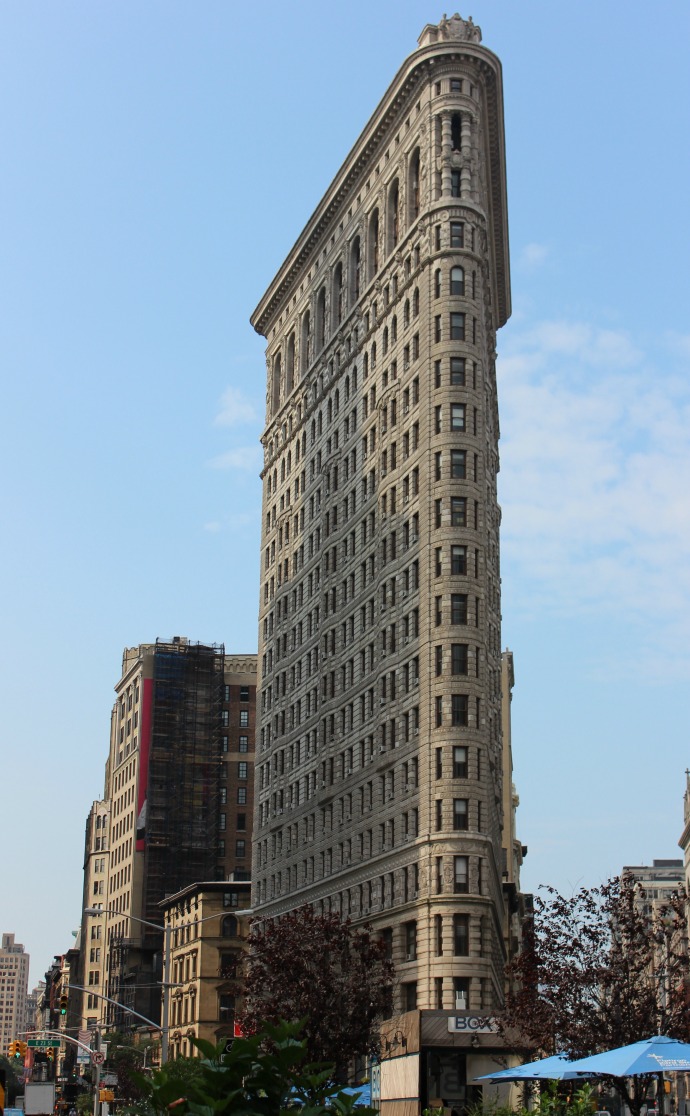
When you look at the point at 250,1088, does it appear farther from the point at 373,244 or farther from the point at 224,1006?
the point at 224,1006

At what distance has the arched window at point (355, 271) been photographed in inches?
4008

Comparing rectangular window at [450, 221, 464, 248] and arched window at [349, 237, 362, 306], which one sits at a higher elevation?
arched window at [349, 237, 362, 306]

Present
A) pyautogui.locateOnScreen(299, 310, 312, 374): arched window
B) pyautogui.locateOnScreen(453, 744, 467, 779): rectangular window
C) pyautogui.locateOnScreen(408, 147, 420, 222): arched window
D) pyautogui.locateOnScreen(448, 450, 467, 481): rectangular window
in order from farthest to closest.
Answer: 1. pyautogui.locateOnScreen(299, 310, 312, 374): arched window
2. pyautogui.locateOnScreen(408, 147, 420, 222): arched window
3. pyautogui.locateOnScreen(448, 450, 467, 481): rectangular window
4. pyautogui.locateOnScreen(453, 744, 467, 779): rectangular window

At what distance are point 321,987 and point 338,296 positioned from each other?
60010 mm

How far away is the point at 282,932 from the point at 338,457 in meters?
43.6

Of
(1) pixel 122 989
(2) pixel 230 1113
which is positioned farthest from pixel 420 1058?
(1) pixel 122 989

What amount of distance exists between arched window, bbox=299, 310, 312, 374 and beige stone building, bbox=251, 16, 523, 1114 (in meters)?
0.22

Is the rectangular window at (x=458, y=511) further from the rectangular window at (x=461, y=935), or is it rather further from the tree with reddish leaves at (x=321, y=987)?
the tree with reddish leaves at (x=321, y=987)

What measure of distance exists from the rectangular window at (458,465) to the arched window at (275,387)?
4271 centimetres

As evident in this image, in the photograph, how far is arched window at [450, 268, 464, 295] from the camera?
3312 inches

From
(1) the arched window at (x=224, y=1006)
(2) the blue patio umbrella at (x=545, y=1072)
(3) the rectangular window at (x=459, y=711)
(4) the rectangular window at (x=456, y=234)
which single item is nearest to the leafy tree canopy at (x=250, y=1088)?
(2) the blue patio umbrella at (x=545, y=1072)

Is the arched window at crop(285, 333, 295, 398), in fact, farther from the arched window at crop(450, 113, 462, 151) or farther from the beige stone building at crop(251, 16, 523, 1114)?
the arched window at crop(450, 113, 462, 151)

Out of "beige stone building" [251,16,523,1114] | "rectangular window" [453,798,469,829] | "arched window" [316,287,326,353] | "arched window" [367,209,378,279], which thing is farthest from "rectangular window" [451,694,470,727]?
"arched window" [316,287,326,353]

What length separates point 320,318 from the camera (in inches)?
4380
